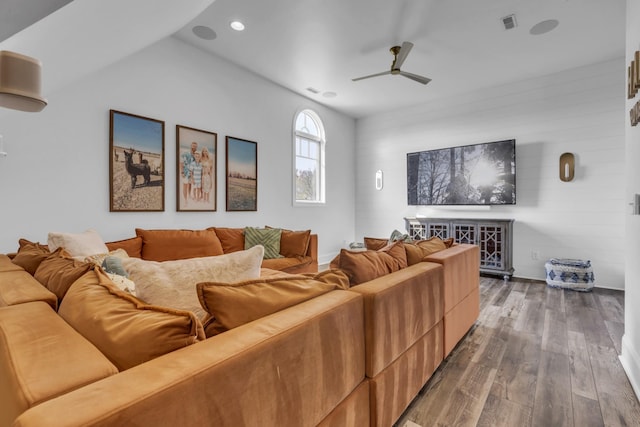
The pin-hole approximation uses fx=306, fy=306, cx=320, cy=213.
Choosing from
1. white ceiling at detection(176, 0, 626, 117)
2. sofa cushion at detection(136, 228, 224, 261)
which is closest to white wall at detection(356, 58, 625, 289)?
white ceiling at detection(176, 0, 626, 117)

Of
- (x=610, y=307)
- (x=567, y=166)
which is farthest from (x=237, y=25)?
(x=610, y=307)

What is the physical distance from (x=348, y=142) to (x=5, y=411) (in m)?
6.18

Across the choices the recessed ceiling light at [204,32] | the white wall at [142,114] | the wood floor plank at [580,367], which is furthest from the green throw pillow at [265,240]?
the wood floor plank at [580,367]

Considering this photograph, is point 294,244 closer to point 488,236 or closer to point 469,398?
point 469,398

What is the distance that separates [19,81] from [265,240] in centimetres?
265

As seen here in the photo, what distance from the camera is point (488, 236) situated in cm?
457

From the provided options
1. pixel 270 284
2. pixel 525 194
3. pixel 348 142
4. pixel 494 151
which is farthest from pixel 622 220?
pixel 270 284

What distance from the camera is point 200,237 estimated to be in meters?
3.37

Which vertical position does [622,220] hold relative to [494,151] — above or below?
below

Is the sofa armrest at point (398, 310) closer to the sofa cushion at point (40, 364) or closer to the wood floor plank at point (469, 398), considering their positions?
the wood floor plank at point (469, 398)

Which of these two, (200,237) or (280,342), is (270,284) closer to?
(280,342)

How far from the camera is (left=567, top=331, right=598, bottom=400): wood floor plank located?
1.81 metres

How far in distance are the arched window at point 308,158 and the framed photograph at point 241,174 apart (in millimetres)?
867

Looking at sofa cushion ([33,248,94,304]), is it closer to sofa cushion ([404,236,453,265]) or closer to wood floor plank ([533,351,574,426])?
sofa cushion ([404,236,453,265])
